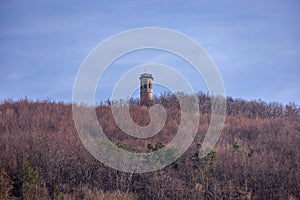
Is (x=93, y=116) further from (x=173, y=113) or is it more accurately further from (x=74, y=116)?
(x=173, y=113)

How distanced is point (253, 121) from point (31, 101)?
18.0 metres

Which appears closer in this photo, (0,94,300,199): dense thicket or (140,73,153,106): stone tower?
(0,94,300,199): dense thicket

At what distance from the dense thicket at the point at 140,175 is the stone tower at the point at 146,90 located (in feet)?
29.8

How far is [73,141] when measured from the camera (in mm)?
39719

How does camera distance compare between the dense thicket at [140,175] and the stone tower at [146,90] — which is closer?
the dense thicket at [140,175]

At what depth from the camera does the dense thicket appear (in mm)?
30536

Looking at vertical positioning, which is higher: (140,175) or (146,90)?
(146,90)

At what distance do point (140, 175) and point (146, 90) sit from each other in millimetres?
20090

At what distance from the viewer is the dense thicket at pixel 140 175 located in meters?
30.5

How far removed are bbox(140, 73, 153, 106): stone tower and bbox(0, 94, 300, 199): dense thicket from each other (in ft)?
29.8

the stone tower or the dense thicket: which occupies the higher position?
the stone tower

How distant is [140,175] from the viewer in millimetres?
34625

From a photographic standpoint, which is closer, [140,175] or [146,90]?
[140,175]

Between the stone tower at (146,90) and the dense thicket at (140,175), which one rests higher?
the stone tower at (146,90)
